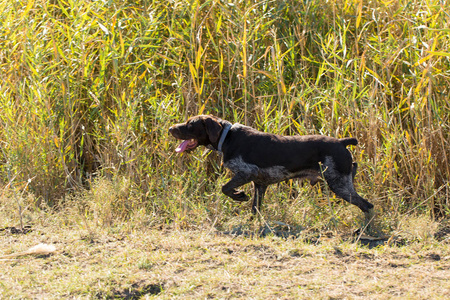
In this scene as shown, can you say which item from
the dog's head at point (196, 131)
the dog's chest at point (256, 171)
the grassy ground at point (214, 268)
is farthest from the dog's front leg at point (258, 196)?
the grassy ground at point (214, 268)

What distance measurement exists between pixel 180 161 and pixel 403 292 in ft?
9.27

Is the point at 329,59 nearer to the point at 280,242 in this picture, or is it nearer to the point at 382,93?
the point at 382,93

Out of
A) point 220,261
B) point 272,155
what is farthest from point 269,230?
point 220,261

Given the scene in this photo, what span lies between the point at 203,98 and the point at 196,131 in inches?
41.4

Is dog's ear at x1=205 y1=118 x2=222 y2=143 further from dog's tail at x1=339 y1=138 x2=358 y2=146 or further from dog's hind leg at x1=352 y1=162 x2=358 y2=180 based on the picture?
dog's hind leg at x1=352 y1=162 x2=358 y2=180

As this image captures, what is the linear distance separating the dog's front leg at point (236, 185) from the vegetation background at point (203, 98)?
17 centimetres

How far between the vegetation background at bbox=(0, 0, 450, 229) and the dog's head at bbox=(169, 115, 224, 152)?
0.33 m

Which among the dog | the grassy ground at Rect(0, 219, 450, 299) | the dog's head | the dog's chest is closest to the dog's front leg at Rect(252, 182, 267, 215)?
the dog

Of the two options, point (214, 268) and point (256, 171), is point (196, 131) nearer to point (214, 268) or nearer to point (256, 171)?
point (256, 171)

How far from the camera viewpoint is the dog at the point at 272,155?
Answer: 493cm

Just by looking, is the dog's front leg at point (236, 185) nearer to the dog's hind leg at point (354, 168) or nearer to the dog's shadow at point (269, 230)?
the dog's shadow at point (269, 230)

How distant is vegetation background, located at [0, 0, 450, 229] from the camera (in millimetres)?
5352

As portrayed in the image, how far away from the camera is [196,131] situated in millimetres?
5172

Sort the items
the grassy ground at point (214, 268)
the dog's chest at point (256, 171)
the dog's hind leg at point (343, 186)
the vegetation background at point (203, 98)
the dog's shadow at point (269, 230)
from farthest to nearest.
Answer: the vegetation background at point (203, 98), the dog's chest at point (256, 171), the dog's hind leg at point (343, 186), the dog's shadow at point (269, 230), the grassy ground at point (214, 268)
